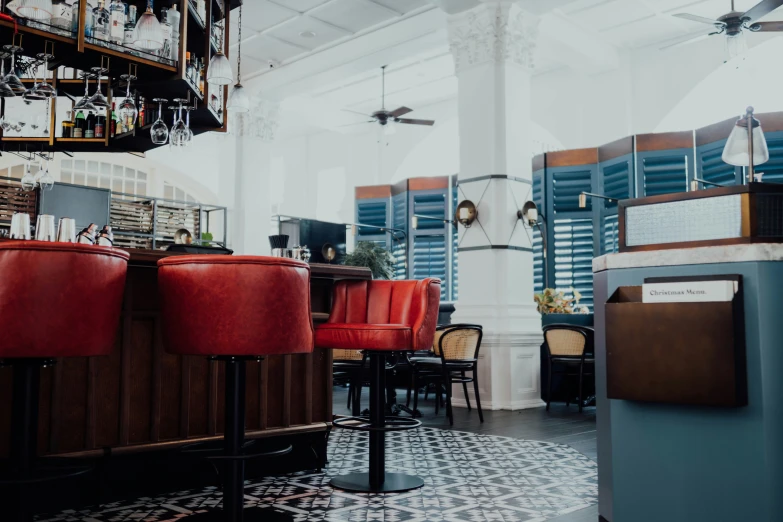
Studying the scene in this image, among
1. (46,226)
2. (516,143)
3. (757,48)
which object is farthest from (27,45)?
(757,48)

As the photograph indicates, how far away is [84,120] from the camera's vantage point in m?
4.80

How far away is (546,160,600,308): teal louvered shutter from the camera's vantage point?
32.3ft

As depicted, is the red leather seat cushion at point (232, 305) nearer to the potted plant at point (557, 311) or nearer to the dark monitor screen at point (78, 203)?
the potted plant at point (557, 311)

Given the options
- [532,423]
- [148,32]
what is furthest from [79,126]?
[532,423]

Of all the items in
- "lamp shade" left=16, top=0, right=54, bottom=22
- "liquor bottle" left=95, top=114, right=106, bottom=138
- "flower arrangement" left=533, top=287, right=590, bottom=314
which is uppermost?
"lamp shade" left=16, top=0, right=54, bottom=22

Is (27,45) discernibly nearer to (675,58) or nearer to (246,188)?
(246,188)

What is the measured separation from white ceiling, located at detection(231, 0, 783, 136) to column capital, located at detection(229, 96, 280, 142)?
0.63ft

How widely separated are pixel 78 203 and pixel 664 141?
7.69 m

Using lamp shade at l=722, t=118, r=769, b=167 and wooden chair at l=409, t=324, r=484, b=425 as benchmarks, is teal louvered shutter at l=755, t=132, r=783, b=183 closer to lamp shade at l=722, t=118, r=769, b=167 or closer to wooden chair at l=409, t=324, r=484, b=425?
lamp shade at l=722, t=118, r=769, b=167

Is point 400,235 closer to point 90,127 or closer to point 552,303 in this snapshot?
point 552,303

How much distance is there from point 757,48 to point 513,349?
17.2ft

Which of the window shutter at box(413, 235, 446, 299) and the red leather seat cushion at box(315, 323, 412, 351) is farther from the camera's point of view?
the window shutter at box(413, 235, 446, 299)

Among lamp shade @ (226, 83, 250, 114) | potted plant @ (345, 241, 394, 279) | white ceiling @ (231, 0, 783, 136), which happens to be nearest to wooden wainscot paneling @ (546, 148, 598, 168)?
white ceiling @ (231, 0, 783, 136)

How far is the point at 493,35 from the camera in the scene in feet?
24.2
